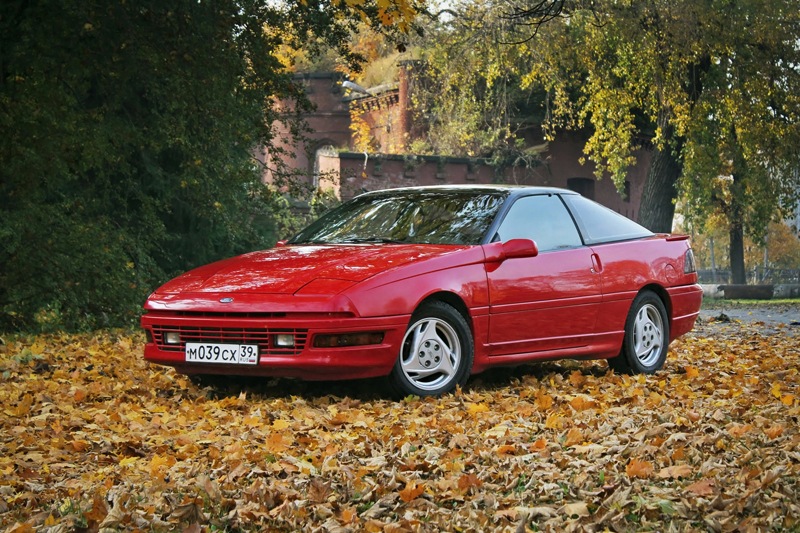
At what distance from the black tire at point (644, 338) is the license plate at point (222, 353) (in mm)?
3487

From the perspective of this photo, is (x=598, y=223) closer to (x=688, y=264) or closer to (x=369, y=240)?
(x=688, y=264)

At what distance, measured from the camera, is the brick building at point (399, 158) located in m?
39.6

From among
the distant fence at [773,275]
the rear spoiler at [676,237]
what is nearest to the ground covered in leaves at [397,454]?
the rear spoiler at [676,237]

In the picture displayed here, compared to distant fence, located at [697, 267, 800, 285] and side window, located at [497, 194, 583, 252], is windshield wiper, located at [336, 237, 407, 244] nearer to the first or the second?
side window, located at [497, 194, 583, 252]

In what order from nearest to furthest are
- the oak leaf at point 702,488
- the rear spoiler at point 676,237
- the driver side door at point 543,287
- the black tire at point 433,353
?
1. the oak leaf at point 702,488
2. the black tire at point 433,353
3. the driver side door at point 543,287
4. the rear spoiler at point 676,237

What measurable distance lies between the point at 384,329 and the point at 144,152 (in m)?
12.0

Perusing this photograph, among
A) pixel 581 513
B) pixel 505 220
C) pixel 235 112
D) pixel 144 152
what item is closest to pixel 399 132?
pixel 144 152

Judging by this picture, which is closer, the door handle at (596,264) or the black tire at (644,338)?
the door handle at (596,264)

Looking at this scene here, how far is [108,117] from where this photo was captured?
16078 mm

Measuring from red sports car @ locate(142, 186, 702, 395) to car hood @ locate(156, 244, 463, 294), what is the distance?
0.05 feet

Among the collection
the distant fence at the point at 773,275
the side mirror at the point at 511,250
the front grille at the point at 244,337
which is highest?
the side mirror at the point at 511,250

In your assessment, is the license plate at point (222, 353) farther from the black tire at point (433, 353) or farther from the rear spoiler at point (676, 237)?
the rear spoiler at point (676, 237)

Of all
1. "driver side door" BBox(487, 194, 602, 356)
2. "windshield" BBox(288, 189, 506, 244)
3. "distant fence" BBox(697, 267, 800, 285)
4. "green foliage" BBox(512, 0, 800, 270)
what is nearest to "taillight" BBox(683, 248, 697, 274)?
"driver side door" BBox(487, 194, 602, 356)

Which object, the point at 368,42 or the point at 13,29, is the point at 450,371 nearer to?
the point at 13,29
